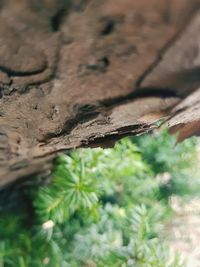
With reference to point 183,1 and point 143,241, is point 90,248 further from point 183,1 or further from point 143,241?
point 183,1

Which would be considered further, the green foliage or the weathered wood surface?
the green foliage

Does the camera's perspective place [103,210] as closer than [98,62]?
No

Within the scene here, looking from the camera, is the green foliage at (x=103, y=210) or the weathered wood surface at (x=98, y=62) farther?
the green foliage at (x=103, y=210)
